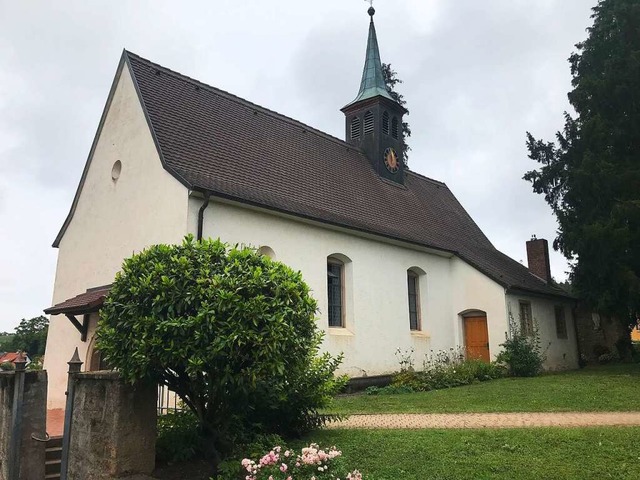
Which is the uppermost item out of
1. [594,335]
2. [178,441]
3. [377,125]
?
[377,125]

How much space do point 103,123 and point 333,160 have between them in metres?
8.06

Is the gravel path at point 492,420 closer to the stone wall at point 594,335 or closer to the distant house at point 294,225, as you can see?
the distant house at point 294,225

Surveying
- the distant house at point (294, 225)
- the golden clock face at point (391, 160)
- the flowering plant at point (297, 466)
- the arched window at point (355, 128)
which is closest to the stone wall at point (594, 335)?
the distant house at point (294, 225)

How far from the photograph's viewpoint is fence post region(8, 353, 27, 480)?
7199 mm

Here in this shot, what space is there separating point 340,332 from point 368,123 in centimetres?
1083

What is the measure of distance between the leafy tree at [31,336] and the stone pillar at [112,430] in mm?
28443

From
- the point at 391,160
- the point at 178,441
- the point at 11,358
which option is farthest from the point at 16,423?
the point at 391,160

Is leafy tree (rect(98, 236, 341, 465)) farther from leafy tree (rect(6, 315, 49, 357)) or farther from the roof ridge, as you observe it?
leafy tree (rect(6, 315, 49, 357))

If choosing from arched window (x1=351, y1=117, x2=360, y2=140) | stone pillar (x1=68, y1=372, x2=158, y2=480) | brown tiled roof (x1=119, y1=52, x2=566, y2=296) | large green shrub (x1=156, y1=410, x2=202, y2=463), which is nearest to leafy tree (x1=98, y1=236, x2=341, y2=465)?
large green shrub (x1=156, y1=410, x2=202, y2=463)

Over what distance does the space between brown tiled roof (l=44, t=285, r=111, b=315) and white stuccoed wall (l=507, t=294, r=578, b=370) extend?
13.9 m

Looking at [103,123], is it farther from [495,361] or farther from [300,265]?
[495,361]

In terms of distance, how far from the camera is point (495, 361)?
698 inches

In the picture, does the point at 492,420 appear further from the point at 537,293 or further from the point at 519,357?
the point at 537,293

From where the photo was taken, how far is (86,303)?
11836 millimetres
